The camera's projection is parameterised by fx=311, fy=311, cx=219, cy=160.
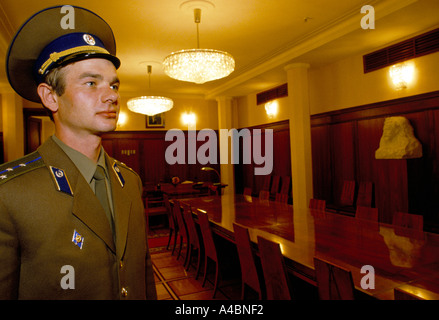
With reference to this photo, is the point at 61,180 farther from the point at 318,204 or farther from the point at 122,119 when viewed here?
the point at 122,119

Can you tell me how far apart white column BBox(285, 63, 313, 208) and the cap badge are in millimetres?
5483

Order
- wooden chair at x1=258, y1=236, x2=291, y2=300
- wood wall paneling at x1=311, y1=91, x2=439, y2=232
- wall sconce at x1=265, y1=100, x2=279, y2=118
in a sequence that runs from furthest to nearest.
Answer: wall sconce at x1=265, y1=100, x2=279, y2=118, wood wall paneling at x1=311, y1=91, x2=439, y2=232, wooden chair at x1=258, y1=236, x2=291, y2=300

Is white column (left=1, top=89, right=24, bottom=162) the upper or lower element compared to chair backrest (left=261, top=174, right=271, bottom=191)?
upper

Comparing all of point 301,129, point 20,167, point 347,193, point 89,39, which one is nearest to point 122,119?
point 301,129

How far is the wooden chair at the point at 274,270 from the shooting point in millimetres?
2133

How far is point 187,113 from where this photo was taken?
9.80m

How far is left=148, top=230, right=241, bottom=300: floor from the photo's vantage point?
11.3ft

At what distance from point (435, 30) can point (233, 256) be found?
4.33m

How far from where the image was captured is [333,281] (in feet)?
5.46

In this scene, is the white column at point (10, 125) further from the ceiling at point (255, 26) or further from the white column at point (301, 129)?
the white column at point (301, 129)

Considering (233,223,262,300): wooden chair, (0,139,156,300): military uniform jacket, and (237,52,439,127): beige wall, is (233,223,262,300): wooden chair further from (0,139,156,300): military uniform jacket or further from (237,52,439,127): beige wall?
(237,52,439,127): beige wall

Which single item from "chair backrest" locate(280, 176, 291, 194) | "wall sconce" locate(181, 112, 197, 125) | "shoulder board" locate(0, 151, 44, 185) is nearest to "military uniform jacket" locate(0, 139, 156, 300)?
"shoulder board" locate(0, 151, 44, 185)

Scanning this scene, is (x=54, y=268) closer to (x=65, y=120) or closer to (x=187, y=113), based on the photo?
(x=65, y=120)

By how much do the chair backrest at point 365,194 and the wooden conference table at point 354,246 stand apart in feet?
6.63
